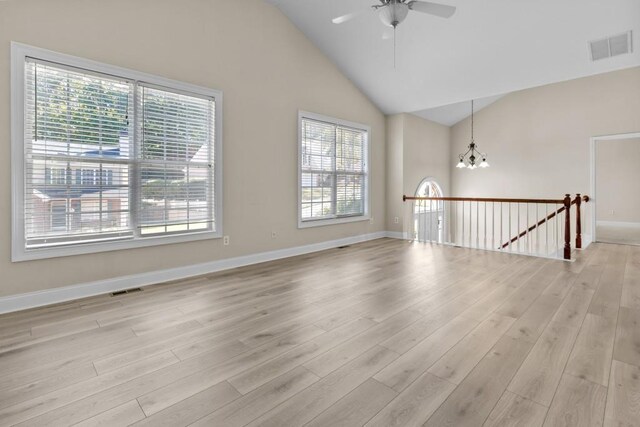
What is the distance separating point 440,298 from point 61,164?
151 inches

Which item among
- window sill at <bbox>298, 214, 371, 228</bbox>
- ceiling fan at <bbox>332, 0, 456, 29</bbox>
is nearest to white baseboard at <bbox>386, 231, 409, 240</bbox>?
window sill at <bbox>298, 214, 371, 228</bbox>

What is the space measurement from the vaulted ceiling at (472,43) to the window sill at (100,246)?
3.59 meters

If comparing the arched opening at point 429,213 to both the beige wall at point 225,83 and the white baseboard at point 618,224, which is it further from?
the white baseboard at point 618,224

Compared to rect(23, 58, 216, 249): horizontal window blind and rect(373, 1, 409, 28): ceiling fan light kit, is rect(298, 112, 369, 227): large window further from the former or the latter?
rect(373, 1, 409, 28): ceiling fan light kit

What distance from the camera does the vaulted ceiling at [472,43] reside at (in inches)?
153

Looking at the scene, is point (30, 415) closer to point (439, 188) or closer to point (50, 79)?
point (50, 79)

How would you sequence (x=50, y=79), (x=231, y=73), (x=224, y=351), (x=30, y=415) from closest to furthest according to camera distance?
(x=30, y=415) → (x=224, y=351) → (x=50, y=79) → (x=231, y=73)

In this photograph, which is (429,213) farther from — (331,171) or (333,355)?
(333,355)

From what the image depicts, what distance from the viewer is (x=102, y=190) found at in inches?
127

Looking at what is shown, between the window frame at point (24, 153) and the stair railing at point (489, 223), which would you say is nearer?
the window frame at point (24, 153)

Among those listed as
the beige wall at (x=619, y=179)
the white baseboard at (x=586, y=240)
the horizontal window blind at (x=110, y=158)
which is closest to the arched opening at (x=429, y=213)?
the white baseboard at (x=586, y=240)

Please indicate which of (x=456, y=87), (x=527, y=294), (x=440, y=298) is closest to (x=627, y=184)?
(x=456, y=87)

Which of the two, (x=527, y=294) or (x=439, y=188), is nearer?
(x=527, y=294)

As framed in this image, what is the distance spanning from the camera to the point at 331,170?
5734mm
